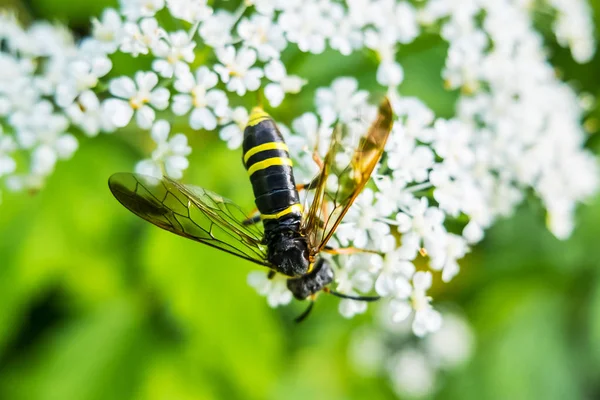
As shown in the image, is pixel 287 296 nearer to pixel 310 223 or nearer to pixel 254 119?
pixel 310 223

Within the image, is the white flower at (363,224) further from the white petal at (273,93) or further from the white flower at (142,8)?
the white flower at (142,8)

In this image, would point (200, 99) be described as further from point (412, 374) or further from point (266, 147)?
point (412, 374)

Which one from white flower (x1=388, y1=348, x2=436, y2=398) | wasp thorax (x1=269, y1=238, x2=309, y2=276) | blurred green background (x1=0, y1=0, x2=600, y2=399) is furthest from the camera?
white flower (x1=388, y1=348, x2=436, y2=398)

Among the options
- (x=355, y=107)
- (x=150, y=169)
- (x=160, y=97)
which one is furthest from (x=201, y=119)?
(x=355, y=107)

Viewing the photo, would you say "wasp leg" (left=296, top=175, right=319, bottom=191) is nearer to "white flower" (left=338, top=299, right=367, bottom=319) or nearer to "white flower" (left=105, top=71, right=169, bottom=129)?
"white flower" (left=338, top=299, right=367, bottom=319)

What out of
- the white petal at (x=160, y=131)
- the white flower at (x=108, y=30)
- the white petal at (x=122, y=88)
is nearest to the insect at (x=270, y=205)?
the white petal at (x=160, y=131)

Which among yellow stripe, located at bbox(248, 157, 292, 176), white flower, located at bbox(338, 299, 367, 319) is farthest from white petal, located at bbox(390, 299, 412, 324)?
yellow stripe, located at bbox(248, 157, 292, 176)
